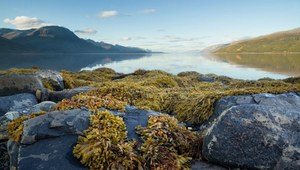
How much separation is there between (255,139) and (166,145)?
144 centimetres

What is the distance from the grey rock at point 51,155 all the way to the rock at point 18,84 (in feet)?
19.3

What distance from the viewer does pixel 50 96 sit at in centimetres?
Result: 986

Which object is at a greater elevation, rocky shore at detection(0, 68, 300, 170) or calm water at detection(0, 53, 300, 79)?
rocky shore at detection(0, 68, 300, 170)

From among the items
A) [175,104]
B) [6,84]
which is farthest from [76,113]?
[6,84]

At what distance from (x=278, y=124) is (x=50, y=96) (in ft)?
24.2

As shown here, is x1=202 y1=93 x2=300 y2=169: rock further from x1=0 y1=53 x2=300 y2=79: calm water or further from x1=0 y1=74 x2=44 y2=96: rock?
x1=0 y1=53 x2=300 y2=79: calm water

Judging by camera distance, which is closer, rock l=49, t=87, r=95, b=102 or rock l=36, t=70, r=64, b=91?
rock l=49, t=87, r=95, b=102

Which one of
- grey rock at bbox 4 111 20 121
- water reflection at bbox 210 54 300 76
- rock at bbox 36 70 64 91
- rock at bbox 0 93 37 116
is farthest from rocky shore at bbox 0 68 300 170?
water reflection at bbox 210 54 300 76

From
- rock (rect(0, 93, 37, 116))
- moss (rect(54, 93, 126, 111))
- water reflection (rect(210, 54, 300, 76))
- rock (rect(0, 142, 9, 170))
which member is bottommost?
water reflection (rect(210, 54, 300, 76))

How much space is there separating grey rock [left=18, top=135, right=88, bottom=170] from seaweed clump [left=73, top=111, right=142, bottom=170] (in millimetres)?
137

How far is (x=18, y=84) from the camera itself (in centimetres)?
1030

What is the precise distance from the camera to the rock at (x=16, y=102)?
28.5 feet

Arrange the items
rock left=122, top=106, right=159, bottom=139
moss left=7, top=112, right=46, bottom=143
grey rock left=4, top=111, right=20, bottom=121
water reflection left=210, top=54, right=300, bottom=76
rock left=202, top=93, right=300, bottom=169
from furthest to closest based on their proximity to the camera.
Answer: water reflection left=210, top=54, right=300, bottom=76
grey rock left=4, top=111, right=20, bottom=121
rock left=122, top=106, right=159, bottom=139
moss left=7, top=112, right=46, bottom=143
rock left=202, top=93, right=300, bottom=169

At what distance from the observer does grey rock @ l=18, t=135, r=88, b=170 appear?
4.41 m
